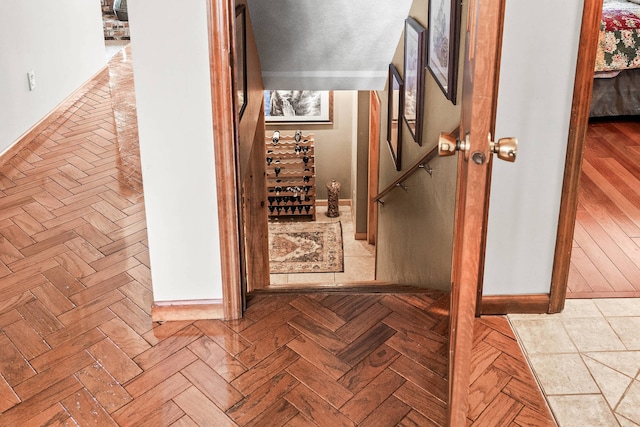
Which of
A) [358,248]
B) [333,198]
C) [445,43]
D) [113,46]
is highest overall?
[445,43]

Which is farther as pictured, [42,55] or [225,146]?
[42,55]

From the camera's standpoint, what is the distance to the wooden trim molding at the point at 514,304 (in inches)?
120

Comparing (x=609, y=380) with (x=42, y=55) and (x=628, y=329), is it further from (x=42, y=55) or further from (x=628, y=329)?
(x=42, y=55)

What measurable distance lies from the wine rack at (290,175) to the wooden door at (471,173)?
626 cm

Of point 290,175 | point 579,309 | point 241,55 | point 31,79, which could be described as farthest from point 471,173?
point 290,175

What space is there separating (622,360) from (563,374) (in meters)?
0.27

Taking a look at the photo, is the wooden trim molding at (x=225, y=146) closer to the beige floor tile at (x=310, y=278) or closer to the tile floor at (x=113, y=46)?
the beige floor tile at (x=310, y=278)

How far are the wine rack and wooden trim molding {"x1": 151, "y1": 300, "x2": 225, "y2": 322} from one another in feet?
17.2

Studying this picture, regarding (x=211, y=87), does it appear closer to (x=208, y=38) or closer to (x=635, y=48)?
(x=208, y=38)

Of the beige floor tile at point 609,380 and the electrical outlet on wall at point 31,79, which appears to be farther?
the electrical outlet on wall at point 31,79

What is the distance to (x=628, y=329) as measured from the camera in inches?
118

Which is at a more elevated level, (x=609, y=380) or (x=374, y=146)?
(x=609, y=380)

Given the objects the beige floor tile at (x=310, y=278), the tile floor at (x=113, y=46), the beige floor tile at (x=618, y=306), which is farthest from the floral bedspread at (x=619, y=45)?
the tile floor at (x=113, y=46)

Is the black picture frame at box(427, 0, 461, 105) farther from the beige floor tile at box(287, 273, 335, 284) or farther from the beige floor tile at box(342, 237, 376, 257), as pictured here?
the beige floor tile at box(342, 237, 376, 257)
